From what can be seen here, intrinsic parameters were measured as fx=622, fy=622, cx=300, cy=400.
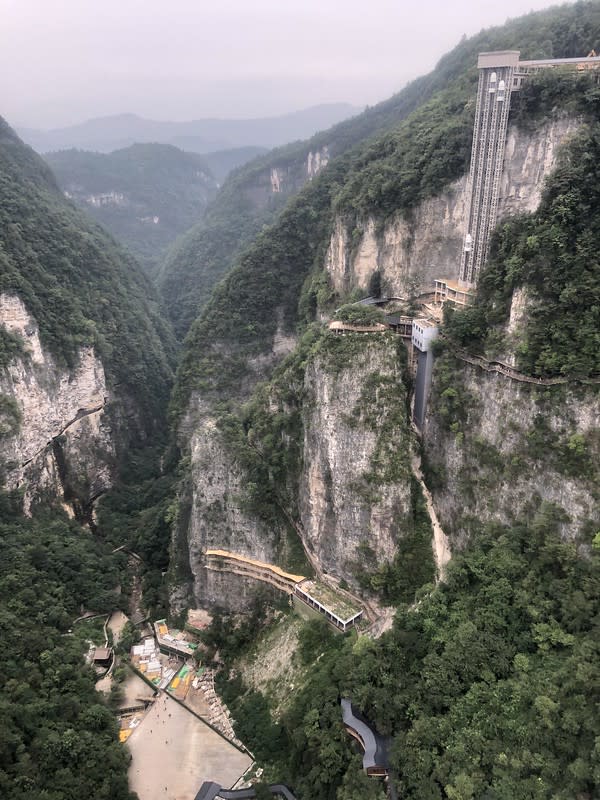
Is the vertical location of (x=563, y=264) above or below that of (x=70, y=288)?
above

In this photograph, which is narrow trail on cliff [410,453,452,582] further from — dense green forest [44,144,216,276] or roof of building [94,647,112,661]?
dense green forest [44,144,216,276]

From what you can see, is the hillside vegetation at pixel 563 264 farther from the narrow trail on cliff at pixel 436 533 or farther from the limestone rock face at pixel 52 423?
the limestone rock face at pixel 52 423

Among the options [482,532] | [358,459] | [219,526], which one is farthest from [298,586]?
[482,532]

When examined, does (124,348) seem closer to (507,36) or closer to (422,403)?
(422,403)

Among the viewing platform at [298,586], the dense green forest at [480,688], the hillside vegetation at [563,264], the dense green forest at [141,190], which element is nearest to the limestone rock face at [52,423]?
the viewing platform at [298,586]

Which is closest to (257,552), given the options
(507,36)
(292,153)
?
(507,36)

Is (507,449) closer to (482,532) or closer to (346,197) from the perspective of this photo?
(482,532)
